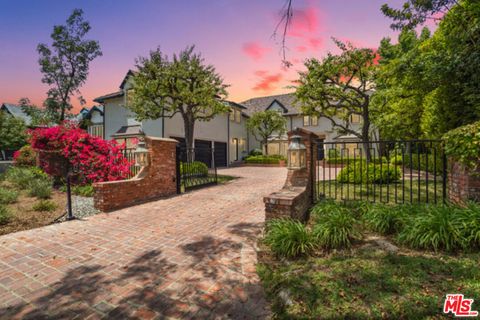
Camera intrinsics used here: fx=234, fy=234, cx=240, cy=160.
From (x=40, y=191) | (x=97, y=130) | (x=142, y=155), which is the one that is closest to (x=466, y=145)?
(x=142, y=155)

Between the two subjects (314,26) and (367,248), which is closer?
(367,248)

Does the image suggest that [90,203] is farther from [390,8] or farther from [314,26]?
[390,8]

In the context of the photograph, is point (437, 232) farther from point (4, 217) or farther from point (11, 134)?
point (11, 134)

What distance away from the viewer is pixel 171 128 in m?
17.7

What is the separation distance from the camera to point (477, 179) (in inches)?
173

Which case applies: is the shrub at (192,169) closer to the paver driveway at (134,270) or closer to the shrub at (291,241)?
the paver driveway at (134,270)

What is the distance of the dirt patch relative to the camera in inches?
202

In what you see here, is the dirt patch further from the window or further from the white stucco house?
the window

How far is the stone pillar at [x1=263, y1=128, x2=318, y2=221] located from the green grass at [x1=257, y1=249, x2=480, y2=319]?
113 cm

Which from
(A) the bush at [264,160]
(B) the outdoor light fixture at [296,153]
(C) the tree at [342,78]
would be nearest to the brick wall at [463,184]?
(B) the outdoor light fixture at [296,153]

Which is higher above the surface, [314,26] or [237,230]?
[314,26]

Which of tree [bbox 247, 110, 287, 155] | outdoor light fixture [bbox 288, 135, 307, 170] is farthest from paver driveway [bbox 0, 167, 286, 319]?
tree [bbox 247, 110, 287, 155]

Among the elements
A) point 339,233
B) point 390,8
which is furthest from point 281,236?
point 390,8

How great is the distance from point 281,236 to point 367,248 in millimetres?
1296
